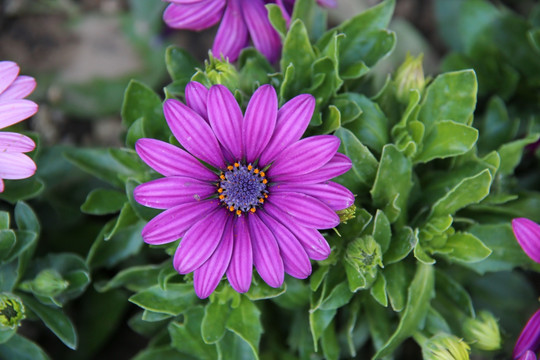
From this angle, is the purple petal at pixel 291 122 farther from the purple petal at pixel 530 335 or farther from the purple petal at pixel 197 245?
the purple petal at pixel 530 335

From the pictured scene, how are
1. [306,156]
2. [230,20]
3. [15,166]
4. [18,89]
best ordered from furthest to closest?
1. [230,20]
2. [18,89]
3. [15,166]
4. [306,156]

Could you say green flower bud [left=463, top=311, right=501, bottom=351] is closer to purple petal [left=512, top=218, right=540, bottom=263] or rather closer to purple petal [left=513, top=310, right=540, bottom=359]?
purple petal [left=513, top=310, right=540, bottom=359]

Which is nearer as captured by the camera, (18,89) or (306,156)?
(306,156)

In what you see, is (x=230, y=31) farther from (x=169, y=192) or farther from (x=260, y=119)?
(x=169, y=192)

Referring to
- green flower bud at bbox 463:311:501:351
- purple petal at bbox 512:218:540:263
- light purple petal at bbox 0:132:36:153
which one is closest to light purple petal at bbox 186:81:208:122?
light purple petal at bbox 0:132:36:153

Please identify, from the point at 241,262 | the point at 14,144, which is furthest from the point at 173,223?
the point at 14,144

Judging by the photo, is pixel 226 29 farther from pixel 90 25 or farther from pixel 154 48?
pixel 90 25
